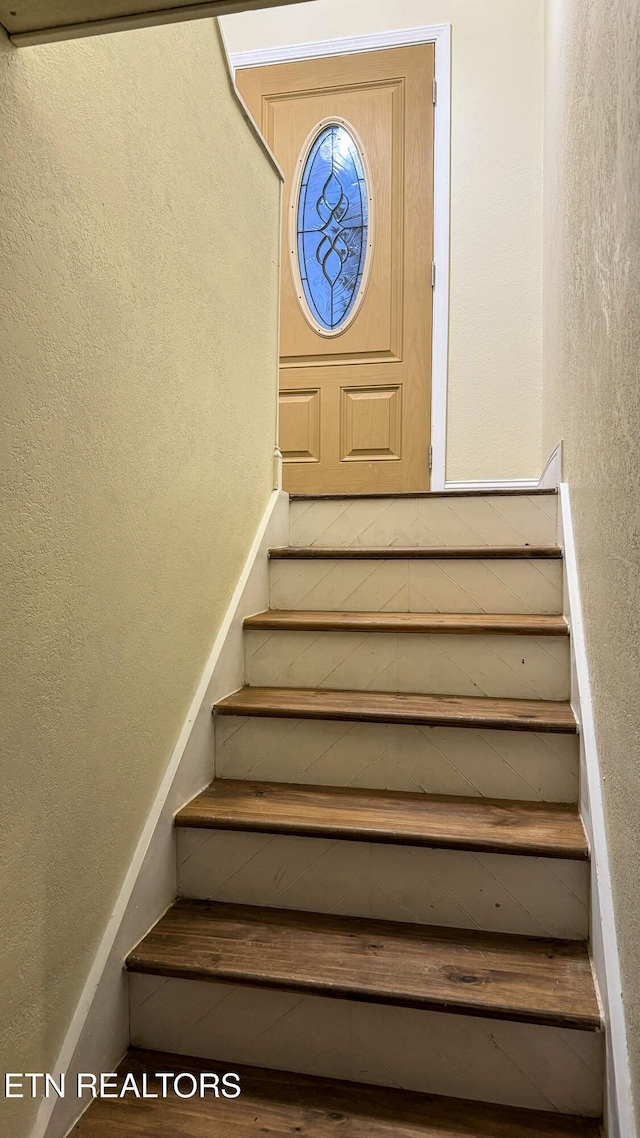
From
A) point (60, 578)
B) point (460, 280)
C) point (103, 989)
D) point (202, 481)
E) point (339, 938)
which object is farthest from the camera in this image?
point (460, 280)

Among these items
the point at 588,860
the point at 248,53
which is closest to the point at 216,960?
the point at 588,860

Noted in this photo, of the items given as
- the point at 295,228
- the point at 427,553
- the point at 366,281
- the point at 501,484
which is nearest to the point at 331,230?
the point at 295,228

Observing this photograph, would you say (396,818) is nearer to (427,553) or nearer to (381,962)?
(381,962)

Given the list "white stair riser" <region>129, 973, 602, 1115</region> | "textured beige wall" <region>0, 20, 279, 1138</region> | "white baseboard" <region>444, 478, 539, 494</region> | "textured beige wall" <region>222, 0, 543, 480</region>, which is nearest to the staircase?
"white stair riser" <region>129, 973, 602, 1115</region>

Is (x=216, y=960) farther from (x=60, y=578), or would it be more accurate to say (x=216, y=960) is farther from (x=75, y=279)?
(x=75, y=279)

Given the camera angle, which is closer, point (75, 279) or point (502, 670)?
point (75, 279)

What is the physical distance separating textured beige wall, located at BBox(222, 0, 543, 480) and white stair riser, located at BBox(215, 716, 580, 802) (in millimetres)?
1950

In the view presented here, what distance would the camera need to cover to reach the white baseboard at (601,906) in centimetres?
95

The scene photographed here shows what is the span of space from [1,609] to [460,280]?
288 cm

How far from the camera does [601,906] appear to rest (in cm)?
111

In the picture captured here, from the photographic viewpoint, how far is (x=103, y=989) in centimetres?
118

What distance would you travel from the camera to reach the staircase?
1.11 m

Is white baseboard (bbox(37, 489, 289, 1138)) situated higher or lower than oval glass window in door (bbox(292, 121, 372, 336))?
lower

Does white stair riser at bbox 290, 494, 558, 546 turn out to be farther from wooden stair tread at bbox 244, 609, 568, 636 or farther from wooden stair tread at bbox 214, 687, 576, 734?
wooden stair tread at bbox 214, 687, 576, 734
